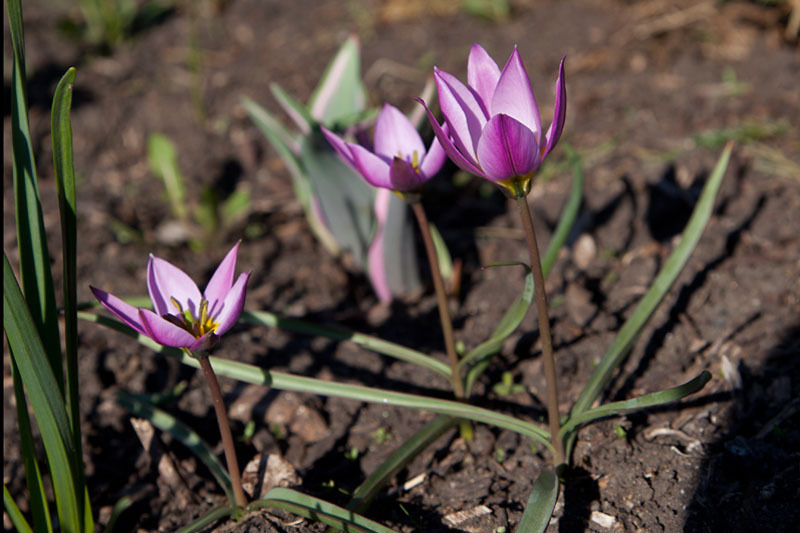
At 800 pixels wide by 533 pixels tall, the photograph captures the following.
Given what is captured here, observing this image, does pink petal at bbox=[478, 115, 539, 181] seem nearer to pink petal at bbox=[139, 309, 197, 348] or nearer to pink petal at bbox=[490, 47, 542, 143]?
pink petal at bbox=[490, 47, 542, 143]

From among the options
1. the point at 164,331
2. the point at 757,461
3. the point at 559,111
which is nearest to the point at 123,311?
the point at 164,331

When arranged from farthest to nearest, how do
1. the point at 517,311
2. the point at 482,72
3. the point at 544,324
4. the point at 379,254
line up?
the point at 379,254 → the point at 517,311 → the point at 544,324 → the point at 482,72

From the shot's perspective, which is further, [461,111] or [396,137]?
[396,137]

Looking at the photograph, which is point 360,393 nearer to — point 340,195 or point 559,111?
point 559,111

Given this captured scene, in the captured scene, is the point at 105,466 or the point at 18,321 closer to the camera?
Answer: the point at 18,321

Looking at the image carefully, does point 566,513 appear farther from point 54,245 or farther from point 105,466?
point 54,245

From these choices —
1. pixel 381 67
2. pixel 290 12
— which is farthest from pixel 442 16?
pixel 290 12

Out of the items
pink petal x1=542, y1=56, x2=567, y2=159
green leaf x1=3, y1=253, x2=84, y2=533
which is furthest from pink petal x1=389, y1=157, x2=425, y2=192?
green leaf x1=3, y1=253, x2=84, y2=533

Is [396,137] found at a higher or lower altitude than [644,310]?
higher

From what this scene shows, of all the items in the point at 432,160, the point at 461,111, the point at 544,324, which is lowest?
the point at 544,324
